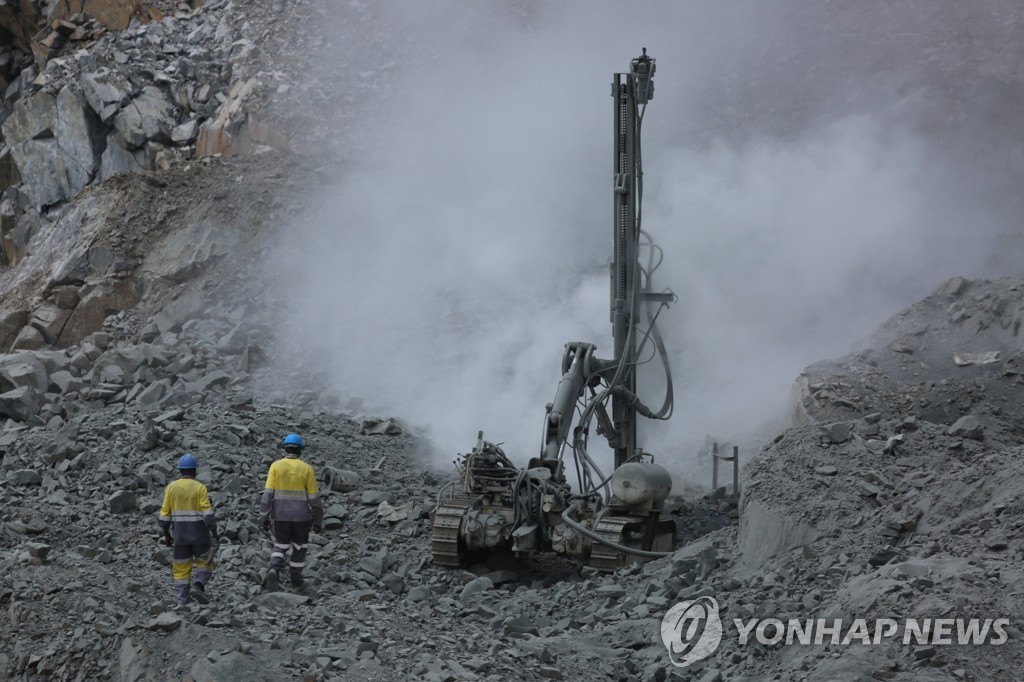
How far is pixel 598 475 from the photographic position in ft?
33.2

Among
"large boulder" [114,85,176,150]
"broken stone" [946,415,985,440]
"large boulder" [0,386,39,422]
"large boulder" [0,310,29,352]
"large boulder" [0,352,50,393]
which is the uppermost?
"large boulder" [114,85,176,150]

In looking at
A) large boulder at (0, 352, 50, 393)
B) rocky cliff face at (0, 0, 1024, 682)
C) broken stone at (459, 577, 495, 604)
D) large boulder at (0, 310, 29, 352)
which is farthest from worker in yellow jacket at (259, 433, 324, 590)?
large boulder at (0, 310, 29, 352)

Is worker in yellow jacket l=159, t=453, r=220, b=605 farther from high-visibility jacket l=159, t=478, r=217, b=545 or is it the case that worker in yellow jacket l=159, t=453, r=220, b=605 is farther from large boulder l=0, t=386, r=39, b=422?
large boulder l=0, t=386, r=39, b=422

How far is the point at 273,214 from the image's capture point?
17.9 m

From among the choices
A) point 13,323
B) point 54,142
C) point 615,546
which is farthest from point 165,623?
point 54,142

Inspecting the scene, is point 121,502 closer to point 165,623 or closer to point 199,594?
point 199,594

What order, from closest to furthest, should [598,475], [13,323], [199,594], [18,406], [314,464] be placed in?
[199,594] < [598,475] < [314,464] < [18,406] < [13,323]

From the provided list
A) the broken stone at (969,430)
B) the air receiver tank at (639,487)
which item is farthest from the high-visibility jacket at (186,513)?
the broken stone at (969,430)

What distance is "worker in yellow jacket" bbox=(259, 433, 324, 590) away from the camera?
27.1ft

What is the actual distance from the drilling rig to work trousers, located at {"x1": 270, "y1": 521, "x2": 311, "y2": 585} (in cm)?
162

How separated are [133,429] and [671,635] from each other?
22.8 feet

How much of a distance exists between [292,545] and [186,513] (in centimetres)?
83

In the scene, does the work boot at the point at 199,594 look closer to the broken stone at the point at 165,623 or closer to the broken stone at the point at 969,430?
the broken stone at the point at 165,623

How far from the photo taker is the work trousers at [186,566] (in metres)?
7.71
